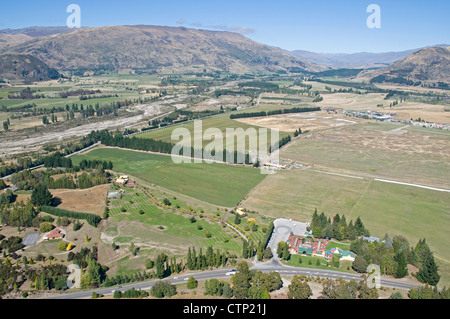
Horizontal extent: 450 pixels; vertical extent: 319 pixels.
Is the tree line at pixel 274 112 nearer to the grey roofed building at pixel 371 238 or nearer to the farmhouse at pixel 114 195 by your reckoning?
the farmhouse at pixel 114 195

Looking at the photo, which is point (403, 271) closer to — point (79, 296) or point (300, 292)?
point (300, 292)

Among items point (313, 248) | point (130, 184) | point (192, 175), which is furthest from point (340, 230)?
point (130, 184)

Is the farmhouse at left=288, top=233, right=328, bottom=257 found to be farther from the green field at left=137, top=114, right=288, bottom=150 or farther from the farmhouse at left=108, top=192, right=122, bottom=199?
the green field at left=137, top=114, right=288, bottom=150

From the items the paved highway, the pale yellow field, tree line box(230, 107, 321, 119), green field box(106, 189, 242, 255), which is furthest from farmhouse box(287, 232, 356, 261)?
the pale yellow field

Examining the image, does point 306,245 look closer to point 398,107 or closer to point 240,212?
point 240,212

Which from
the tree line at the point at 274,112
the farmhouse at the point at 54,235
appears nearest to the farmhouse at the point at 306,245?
the farmhouse at the point at 54,235
